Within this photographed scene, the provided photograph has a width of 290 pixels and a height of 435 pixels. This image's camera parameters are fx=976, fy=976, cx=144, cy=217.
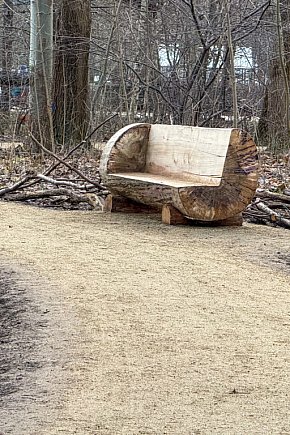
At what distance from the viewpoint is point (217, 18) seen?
14.0 meters

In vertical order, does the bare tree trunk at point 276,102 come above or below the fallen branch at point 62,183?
above

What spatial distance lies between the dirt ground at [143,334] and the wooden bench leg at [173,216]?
0.56m

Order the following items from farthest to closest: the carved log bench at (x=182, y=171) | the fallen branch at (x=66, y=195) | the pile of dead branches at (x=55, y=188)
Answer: the pile of dead branches at (x=55, y=188), the fallen branch at (x=66, y=195), the carved log bench at (x=182, y=171)

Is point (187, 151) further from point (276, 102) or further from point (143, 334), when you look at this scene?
point (276, 102)

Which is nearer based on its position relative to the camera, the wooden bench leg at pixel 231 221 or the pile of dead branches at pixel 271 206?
the wooden bench leg at pixel 231 221

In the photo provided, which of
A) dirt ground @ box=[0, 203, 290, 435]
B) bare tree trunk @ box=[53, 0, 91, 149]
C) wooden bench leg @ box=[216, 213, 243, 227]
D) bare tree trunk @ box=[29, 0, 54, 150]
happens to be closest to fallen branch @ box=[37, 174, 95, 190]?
wooden bench leg @ box=[216, 213, 243, 227]

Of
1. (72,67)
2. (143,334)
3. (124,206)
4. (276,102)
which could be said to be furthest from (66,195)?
(276,102)

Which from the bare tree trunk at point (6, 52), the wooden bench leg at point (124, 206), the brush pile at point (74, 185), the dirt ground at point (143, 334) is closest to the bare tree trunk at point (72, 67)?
the bare tree trunk at point (6, 52)

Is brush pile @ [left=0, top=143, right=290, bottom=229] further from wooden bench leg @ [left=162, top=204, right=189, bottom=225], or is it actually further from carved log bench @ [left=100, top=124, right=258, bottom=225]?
wooden bench leg @ [left=162, top=204, right=189, bottom=225]

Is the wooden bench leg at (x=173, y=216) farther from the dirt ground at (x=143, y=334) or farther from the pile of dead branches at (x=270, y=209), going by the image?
the pile of dead branches at (x=270, y=209)

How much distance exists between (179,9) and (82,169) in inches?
126

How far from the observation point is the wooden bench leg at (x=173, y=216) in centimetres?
862

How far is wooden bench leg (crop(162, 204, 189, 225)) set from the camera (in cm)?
862

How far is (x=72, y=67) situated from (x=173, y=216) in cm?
786
